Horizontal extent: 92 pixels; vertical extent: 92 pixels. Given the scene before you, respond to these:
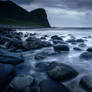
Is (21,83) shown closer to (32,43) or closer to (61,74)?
(61,74)

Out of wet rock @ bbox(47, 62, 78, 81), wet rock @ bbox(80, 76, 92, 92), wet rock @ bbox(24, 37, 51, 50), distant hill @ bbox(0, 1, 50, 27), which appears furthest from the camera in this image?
distant hill @ bbox(0, 1, 50, 27)

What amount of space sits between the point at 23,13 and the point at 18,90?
10876 centimetres

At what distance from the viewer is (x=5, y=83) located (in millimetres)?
1781

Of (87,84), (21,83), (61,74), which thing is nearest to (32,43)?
(61,74)

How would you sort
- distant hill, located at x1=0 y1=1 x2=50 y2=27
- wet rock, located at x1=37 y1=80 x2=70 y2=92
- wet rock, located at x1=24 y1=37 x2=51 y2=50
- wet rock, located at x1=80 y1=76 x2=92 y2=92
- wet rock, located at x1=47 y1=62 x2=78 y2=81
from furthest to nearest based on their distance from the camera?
1. distant hill, located at x1=0 y1=1 x2=50 y2=27
2. wet rock, located at x1=24 y1=37 x2=51 y2=50
3. wet rock, located at x1=47 y1=62 x2=78 y2=81
4. wet rock, located at x1=80 y1=76 x2=92 y2=92
5. wet rock, located at x1=37 y1=80 x2=70 y2=92

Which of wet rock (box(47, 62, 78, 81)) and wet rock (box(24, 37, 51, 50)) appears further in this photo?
wet rock (box(24, 37, 51, 50))

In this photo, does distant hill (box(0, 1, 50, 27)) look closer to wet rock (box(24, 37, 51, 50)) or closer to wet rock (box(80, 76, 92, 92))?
wet rock (box(24, 37, 51, 50))

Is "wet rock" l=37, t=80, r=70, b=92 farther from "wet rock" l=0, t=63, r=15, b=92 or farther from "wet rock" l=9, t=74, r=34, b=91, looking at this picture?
"wet rock" l=0, t=63, r=15, b=92

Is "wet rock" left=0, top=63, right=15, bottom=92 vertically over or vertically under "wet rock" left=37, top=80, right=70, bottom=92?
over

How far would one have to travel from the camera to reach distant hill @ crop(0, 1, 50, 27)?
86.6 m

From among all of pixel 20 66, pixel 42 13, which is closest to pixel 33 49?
pixel 20 66

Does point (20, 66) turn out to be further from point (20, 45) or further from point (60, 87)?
point (20, 45)

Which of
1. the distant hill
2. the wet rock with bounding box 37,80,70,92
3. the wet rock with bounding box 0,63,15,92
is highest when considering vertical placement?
the distant hill

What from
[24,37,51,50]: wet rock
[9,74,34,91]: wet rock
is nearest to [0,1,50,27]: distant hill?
[24,37,51,50]: wet rock
